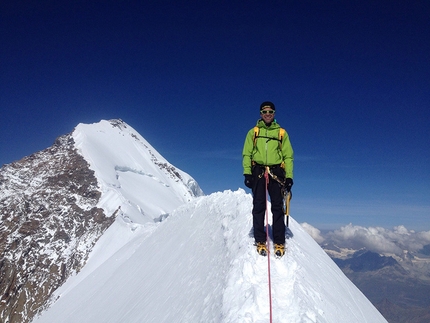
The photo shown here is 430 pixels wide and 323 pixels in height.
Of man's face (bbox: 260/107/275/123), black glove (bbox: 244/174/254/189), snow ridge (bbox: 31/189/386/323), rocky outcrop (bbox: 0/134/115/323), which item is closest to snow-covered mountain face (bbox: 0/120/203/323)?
rocky outcrop (bbox: 0/134/115/323)

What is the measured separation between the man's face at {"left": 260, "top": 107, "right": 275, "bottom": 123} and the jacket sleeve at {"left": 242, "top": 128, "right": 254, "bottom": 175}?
0.42 m

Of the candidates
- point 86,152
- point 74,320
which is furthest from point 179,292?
point 86,152

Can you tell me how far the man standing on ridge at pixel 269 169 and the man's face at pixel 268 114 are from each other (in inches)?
0.9

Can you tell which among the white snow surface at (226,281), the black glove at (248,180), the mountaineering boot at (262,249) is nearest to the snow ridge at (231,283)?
the white snow surface at (226,281)

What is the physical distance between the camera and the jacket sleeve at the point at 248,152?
7.33 metres

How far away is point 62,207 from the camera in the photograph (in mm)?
60906

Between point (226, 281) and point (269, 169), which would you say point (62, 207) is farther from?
point (269, 169)

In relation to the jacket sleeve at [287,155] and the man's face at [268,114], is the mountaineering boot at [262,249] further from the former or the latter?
the man's face at [268,114]

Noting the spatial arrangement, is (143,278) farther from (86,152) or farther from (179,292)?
(86,152)

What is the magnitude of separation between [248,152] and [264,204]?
127 cm

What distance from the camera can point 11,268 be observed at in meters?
51.6

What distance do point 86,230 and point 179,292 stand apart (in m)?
51.2

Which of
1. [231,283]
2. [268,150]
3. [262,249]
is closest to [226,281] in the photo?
[231,283]

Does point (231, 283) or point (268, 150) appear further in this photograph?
point (268, 150)
